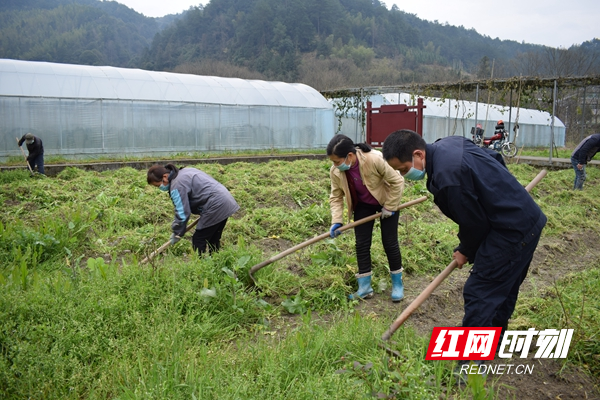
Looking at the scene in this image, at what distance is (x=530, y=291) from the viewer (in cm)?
457

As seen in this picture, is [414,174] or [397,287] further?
[397,287]

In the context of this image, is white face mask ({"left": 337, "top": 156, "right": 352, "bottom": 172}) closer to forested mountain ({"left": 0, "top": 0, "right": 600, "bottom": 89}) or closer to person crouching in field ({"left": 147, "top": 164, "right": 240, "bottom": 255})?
person crouching in field ({"left": 147, "top": 164, "right": 240, "bottom": 255})

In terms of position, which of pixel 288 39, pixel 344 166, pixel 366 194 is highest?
pixel 288 39

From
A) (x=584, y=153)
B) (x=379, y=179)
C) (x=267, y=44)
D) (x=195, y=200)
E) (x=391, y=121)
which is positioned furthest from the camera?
(x=267, y=44)

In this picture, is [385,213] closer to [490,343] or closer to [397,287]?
[397,287]

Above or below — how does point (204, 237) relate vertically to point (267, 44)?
below

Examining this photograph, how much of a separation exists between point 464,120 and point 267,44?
4270 cm

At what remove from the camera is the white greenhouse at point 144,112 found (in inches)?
547

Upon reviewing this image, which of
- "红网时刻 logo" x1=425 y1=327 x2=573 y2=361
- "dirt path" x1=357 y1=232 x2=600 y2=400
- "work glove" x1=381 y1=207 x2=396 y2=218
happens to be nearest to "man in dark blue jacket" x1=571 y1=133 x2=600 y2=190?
"dirt path" x1=357 y1=232 x2=600 y2=400

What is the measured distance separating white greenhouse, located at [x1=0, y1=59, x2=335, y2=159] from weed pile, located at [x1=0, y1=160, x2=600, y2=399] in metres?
8.25

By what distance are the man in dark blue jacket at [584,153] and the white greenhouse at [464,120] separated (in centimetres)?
690

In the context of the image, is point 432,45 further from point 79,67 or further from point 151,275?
point 151,275

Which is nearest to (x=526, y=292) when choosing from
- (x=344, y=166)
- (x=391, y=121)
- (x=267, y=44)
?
(x=344, y=166)

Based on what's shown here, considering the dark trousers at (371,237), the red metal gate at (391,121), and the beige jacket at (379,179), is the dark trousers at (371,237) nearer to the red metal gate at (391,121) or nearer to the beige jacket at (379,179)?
the beige jacket at (379,179)
